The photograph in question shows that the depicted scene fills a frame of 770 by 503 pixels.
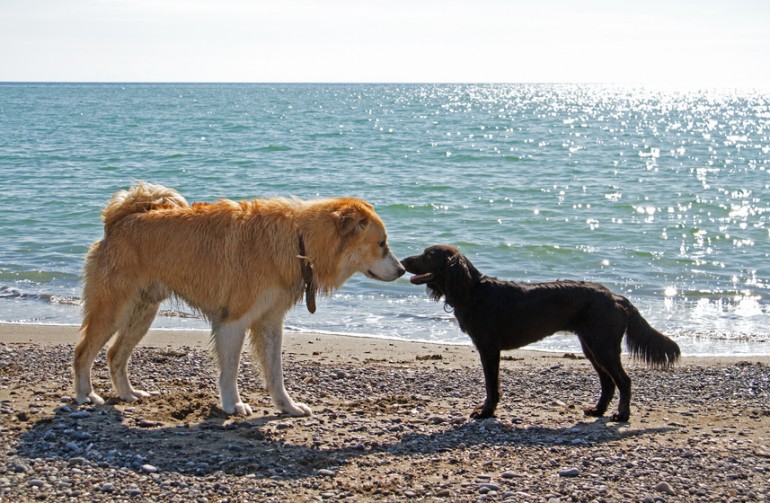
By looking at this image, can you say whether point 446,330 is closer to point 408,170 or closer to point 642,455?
point 642,455

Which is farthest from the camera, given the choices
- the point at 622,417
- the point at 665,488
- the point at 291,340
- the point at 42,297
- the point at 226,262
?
the point at 42,297

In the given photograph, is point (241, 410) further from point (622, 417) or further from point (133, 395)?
point (622, 417)

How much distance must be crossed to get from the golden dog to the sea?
1.69ft

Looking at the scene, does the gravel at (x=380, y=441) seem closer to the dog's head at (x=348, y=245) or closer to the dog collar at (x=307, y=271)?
the dog collar at (x=307, y=271)

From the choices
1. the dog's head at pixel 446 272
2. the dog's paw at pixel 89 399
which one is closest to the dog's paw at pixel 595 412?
the dog's head at pixel 446 272

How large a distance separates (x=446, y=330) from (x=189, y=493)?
6616 mm

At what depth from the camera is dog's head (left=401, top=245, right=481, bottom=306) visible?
723 centimetres

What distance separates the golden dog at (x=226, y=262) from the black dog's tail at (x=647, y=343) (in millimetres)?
2037

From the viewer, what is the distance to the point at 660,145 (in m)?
45.2

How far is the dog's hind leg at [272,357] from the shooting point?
281 inches

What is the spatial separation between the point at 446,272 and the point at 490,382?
959 millimetres

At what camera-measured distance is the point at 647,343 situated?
23.9 ft

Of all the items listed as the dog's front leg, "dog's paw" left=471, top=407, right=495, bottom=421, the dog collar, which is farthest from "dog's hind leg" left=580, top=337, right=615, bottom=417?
the dog collar

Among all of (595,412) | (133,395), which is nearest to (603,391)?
(595,412)
